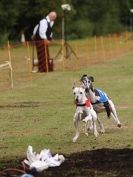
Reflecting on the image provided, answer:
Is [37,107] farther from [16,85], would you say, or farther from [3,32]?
[3,32]

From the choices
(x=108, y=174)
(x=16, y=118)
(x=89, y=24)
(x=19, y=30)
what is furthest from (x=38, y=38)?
(x=89, y=24)

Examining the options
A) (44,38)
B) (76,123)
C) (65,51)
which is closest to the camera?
(76,123)

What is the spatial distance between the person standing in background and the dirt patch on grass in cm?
1647

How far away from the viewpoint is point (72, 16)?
64375 millimetres

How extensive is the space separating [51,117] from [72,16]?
50306mm

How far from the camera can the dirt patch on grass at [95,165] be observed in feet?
27.5

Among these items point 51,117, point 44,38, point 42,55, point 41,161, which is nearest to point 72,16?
point 42,55

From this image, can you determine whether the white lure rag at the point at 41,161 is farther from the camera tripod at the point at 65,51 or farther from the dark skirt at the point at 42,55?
the camera tripod at the point at 65,51

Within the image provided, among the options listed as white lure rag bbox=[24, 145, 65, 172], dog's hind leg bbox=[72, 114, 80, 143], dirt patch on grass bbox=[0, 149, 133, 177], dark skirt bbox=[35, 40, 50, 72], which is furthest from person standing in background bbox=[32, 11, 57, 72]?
white lure rag bbox=[24, 145, 65, 172]

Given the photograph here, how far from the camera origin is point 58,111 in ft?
50.9

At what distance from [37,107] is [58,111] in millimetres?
941

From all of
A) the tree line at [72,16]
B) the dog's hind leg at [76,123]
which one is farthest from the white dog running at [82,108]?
the tree line at [72,16]

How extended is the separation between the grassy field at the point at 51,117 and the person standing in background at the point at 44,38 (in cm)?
177

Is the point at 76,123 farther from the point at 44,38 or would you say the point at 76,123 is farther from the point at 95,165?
the point at 44,38
